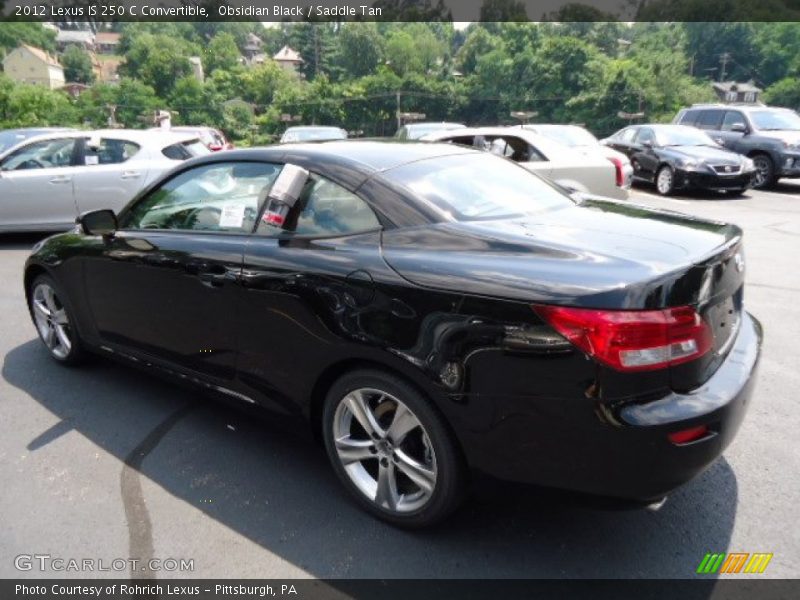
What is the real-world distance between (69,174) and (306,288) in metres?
7.41

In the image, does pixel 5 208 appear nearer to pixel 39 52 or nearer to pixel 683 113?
pixel 683 113

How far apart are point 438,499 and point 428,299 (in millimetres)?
783

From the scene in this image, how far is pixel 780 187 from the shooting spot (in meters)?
14.2

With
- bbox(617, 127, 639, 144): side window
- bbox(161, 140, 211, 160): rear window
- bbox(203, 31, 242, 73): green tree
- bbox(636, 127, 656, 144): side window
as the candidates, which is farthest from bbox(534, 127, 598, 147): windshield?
bbox(203, 31, 242, 73): green tree

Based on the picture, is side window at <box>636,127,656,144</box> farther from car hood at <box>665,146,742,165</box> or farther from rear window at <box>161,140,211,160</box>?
rear window at <box>161,140,211,160</box>

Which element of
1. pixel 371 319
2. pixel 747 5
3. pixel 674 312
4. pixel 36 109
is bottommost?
pixel 36 109

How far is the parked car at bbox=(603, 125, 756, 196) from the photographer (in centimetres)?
1238

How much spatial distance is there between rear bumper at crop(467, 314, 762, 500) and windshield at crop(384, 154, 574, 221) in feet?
3.25

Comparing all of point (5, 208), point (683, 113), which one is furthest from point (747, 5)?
point (5, 208)

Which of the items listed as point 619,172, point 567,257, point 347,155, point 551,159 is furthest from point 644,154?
point 567,257

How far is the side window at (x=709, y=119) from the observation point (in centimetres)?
1489

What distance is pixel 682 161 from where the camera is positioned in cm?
1262

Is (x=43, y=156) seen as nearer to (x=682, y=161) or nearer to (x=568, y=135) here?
(x=568, y=135)

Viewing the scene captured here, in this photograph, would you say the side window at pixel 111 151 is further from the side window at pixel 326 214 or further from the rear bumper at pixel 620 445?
the rear bumper at pixel 620 445
